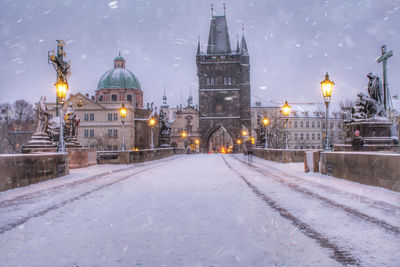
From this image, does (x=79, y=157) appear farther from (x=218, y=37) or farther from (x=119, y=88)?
(x=218, y=37)

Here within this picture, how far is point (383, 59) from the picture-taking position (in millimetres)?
17062

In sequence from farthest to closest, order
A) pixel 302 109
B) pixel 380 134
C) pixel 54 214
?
pixel 302 109
pixel 380 134
pixel 54 214

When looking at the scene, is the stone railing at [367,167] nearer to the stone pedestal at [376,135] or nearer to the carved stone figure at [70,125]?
the stone pedestal at [376,135]

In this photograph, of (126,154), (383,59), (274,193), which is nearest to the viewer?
(274,193)

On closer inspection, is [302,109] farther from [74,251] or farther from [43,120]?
[74,251]

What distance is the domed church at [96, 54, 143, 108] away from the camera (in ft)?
260

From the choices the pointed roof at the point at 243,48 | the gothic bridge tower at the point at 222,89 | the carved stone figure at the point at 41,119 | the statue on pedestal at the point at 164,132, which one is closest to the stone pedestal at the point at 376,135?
the carved stone figure at the point at 41,119

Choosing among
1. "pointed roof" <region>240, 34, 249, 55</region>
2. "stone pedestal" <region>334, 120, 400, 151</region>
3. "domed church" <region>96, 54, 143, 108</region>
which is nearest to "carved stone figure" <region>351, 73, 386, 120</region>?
"stone pedestal" <region>334, 120, 400, 151</region>

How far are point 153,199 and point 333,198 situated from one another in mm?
3553

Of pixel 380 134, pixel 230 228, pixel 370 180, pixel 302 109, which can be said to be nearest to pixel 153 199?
pixel 230 228

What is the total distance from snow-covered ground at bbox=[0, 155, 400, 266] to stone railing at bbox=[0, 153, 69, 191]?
4.77 ft

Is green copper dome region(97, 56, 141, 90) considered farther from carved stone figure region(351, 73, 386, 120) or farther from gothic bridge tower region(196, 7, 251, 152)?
carved stone figure region(351, 73, 386, 120)

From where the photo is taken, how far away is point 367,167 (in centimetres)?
851

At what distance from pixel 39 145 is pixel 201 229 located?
37.6ft
